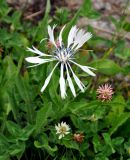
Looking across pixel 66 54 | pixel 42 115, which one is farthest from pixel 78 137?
pixel 66 54

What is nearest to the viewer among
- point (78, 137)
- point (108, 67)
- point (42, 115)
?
point (42, 115)

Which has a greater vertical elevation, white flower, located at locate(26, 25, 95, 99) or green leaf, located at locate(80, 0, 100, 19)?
green leaf, located at locate(80, 0, 100, 19)

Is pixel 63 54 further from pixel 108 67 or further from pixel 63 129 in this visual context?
pixel 108 67

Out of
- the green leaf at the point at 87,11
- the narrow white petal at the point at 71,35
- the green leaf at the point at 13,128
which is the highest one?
the green leaf at the point at 87,11

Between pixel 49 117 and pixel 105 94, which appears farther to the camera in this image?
pixel 49 117

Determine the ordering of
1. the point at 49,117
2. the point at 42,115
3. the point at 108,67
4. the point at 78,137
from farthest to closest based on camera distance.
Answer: the point at 108,67 < the point at 49,117 < the point at 78,137 < the point at 42,115

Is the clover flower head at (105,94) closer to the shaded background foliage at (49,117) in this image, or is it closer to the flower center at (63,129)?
the shaded background foliage at (49,117)

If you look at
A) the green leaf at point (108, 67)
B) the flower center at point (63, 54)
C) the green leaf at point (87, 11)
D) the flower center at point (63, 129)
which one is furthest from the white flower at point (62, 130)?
the green leaf at point (87, 11)

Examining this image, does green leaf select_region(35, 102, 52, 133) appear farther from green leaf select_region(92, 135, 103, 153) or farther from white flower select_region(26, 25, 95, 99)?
green leaf select_region(92, 135, 103, 153)

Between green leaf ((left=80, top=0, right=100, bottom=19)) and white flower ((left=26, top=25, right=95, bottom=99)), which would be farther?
green leaf ((left=80, top=0, right=100, bottom=19))

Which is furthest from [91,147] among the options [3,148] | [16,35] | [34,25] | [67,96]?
[34,25]

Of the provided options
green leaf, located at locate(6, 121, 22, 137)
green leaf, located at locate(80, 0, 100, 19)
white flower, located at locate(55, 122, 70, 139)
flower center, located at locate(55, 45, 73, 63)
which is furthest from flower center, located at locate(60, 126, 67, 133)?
green leaf, located at locate(80, 0, 100, 19)
